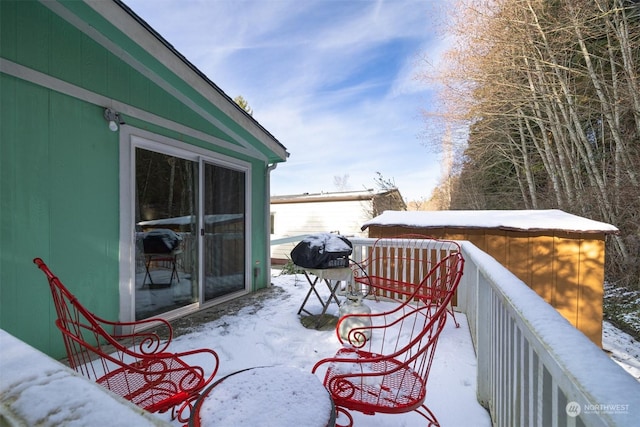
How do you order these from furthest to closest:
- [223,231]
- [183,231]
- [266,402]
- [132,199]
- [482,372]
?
[223,231] → [183,231] → [132,199] → [482,372] → [266,402]

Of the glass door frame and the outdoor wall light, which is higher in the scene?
the outdoor wall light

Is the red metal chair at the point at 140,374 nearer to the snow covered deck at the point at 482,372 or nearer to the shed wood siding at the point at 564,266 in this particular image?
the snow covered deck at the point at 482,372

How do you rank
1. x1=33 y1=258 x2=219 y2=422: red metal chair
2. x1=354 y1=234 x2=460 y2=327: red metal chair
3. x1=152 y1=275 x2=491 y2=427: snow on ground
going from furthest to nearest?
x1=354 y1=234 x2=460 y2=327: red metal chair
x1=152 y1=275 x2=491 y2=427: snow on ground
x1=33 y1=258 x2=219 y2=422: red metal chair

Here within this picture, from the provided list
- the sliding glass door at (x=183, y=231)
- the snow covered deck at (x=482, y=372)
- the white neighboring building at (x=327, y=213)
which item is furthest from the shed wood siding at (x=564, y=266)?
Result: the white neighboring building at (x=327, y=213)

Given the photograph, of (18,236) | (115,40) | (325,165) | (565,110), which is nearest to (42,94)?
(115,40)

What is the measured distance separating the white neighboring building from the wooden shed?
20.4 ft

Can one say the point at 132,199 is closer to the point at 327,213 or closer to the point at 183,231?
the point at 183,231

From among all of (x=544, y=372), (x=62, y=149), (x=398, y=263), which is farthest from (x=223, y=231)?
(x=544, y=372)

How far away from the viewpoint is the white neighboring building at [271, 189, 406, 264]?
35.7 feet

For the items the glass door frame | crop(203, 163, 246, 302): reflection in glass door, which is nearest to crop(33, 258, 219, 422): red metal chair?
the glass door frame

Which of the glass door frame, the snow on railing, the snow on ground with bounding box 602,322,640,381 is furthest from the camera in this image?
the snow on ground with bounding box 602,322,640,381

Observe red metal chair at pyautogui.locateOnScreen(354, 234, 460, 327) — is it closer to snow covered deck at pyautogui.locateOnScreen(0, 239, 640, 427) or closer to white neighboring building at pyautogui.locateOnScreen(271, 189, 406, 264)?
snow covered deck at pyautogui.locateOnScreen(0, 239, 640, 427)

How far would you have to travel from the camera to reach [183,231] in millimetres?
3438

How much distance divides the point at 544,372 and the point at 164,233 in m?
3.44
